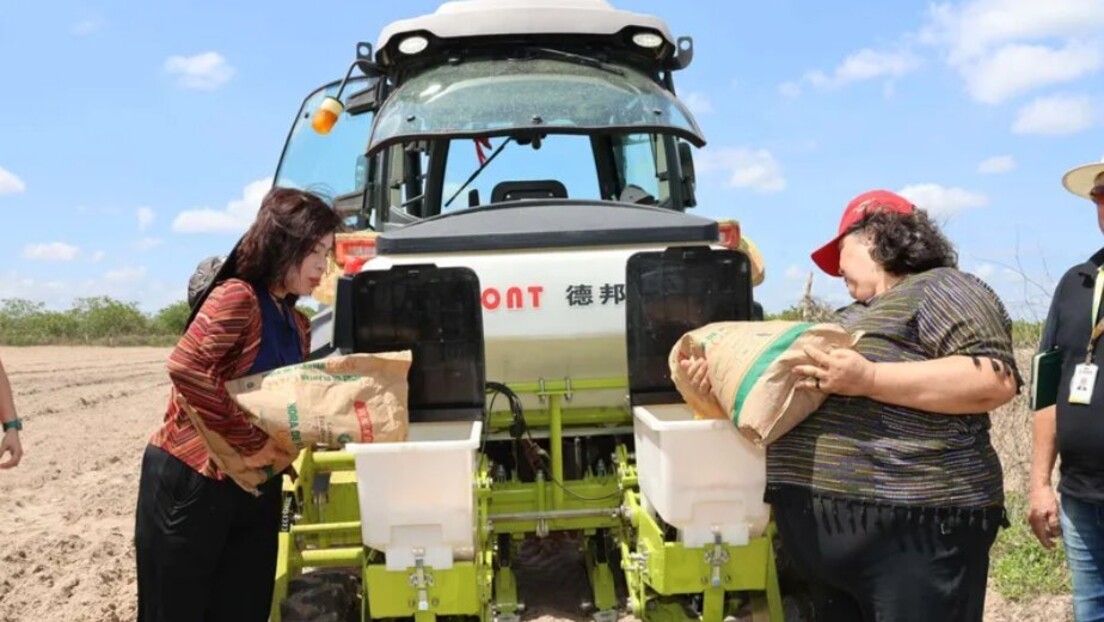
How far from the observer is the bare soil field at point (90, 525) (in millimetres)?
4715

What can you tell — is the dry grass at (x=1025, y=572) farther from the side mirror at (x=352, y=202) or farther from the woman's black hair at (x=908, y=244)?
the side mirror at (x=352, y=202)

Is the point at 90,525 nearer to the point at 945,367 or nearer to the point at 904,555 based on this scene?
the point at 904,555

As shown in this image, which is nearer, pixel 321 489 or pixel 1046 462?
pixel 1046 462

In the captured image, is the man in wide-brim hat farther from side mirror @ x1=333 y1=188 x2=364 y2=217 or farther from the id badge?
side mirror @ x1=333 y1=188 x2=364 y2=217

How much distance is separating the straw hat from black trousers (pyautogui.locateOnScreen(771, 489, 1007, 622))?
1.32m

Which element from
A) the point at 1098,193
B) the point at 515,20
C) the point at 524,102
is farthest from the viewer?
the point at 515,20

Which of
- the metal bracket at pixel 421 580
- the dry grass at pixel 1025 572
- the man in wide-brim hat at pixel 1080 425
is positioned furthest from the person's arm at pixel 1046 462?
the metal bracket at pixel 421 580

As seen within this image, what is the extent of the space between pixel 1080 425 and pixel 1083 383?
0.13 metres

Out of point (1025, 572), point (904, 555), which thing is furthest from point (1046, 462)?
point (1025, 572)

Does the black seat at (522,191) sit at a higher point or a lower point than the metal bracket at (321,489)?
higher

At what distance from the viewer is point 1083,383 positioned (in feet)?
9.73

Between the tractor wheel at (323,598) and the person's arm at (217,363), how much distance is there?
2.53ft

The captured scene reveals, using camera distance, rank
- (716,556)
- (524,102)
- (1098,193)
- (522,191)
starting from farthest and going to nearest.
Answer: (522,191)
(524,102)
(1098,193)
(716,556)

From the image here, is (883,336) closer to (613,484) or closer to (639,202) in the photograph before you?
(613,484)
